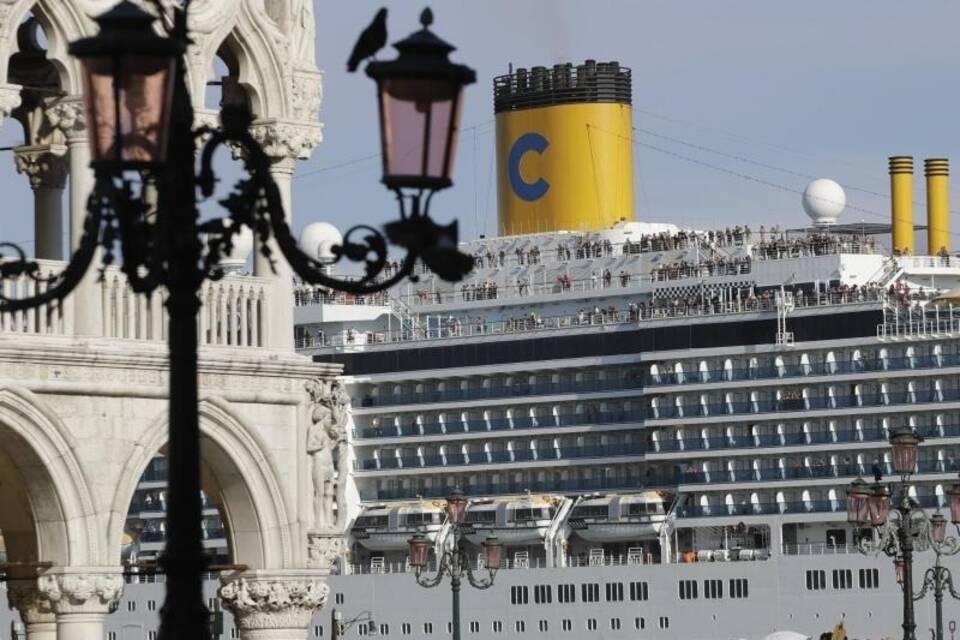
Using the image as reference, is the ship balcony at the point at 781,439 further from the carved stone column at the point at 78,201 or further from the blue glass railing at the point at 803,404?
the carved stone column at the point at 78,201

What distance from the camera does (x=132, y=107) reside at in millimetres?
9062

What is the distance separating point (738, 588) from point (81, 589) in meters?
61.2

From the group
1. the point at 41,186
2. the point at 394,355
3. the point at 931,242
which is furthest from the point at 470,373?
the point at 41,186

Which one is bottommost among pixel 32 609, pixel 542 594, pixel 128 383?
pixel 542 594

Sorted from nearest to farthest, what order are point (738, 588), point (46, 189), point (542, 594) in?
point (46, 189) < point (738, 588) < point (542, 594)

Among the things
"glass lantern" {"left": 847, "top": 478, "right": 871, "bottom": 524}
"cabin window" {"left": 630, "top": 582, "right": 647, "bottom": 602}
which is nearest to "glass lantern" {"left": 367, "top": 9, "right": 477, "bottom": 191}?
"glass lantern" {"left": 847, "top": 478, "right": 871, "bottom": 524}

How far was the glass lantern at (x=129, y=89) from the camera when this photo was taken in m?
9.05

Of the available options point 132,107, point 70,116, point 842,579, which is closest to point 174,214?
point 132,107

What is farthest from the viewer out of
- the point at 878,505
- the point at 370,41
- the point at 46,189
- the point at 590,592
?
the point at 590,592

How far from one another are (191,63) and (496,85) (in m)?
70.7

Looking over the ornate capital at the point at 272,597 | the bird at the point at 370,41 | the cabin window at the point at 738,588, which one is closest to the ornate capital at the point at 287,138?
the ornate capital at the point at 272,597

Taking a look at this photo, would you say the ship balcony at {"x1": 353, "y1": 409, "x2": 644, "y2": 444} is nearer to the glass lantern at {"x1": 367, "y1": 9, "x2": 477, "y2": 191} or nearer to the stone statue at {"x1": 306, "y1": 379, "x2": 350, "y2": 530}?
the stone statue at {"x1": 306, "y1": 379, "x2": 350, "y2": 530}

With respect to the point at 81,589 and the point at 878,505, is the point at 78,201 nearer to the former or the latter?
the point at 81,589

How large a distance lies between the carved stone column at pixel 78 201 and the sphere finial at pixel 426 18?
23.9 feet
